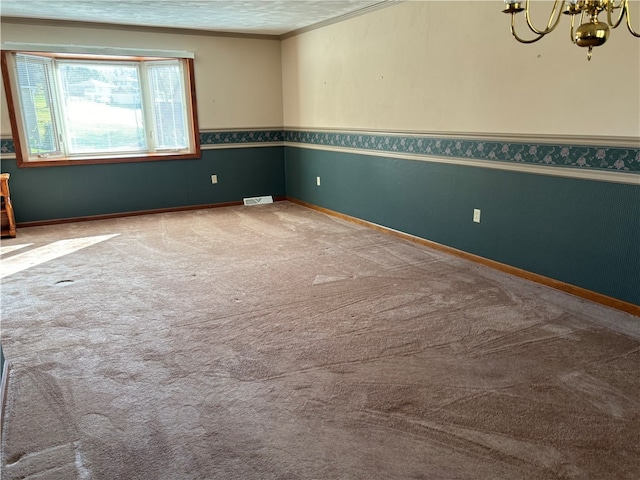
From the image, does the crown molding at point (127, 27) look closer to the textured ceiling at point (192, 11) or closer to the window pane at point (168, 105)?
the textured ceiling at point (192, 11)

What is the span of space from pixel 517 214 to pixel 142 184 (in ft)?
15.0

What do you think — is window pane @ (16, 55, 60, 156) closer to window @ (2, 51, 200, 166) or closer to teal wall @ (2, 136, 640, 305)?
window @ (2, 51, 200, 166)

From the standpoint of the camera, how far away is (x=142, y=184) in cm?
610

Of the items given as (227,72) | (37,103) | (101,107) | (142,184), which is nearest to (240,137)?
(227,72)

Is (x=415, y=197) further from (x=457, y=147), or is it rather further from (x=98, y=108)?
(x=98, y=108)

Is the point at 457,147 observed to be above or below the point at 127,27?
below

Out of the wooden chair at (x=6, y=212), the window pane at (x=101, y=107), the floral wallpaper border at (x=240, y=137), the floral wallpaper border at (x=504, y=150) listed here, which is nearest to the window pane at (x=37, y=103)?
the window pane at (x=101, y=107)

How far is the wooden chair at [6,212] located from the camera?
16.2 feet

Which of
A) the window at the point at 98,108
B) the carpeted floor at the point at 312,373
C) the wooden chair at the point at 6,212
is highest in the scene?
the window at the point at 98,108

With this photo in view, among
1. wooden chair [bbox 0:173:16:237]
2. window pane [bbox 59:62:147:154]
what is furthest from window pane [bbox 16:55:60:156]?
wooden chair [bbox 0:173:16:237]

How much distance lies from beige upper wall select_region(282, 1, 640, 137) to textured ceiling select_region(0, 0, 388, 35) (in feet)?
1.18

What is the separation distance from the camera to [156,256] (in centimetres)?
433

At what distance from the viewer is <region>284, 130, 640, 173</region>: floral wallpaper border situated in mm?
2924

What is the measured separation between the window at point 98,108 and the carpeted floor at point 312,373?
2.17 meters
